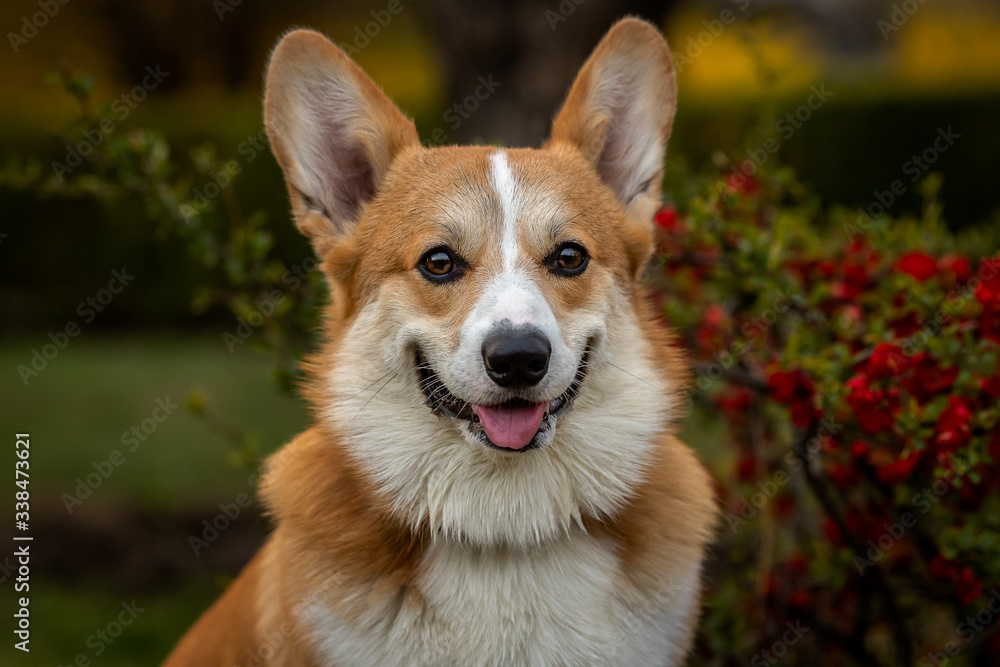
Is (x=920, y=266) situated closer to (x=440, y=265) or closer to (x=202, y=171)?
(x=440, y=265)

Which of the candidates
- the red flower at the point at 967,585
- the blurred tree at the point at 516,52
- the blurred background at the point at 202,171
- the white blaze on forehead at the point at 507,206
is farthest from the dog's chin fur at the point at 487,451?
the blurred tree at the point at 516,52

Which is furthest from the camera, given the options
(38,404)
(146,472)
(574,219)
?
(38,404)

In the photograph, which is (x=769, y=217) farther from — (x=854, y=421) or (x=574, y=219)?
(x=574, y=219)

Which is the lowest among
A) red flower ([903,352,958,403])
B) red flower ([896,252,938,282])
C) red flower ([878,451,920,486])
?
red flower ([878,451,920,486])

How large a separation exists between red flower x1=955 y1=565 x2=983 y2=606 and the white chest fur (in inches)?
46.8

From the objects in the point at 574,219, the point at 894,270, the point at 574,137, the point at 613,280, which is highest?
the point at 574,137

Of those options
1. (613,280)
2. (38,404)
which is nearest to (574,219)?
(613,280)

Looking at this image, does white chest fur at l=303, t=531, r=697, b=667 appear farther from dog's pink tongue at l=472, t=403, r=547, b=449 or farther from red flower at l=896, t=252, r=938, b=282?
red flower at l=896, t=252, r=938, b=282

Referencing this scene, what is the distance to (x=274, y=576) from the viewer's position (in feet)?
10.2

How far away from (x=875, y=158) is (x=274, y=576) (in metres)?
12.3

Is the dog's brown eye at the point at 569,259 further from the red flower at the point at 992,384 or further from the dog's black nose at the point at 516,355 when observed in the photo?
the red flower at the point at 992,384

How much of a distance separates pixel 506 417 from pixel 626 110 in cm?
132

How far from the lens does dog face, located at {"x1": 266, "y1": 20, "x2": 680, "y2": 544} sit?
9.29 ft

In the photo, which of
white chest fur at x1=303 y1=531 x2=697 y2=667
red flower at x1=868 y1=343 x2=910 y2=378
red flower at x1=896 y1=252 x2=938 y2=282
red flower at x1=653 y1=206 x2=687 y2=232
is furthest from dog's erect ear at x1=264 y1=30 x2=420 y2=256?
red flower at x1=896 y1=252 x2=938 y2=282
